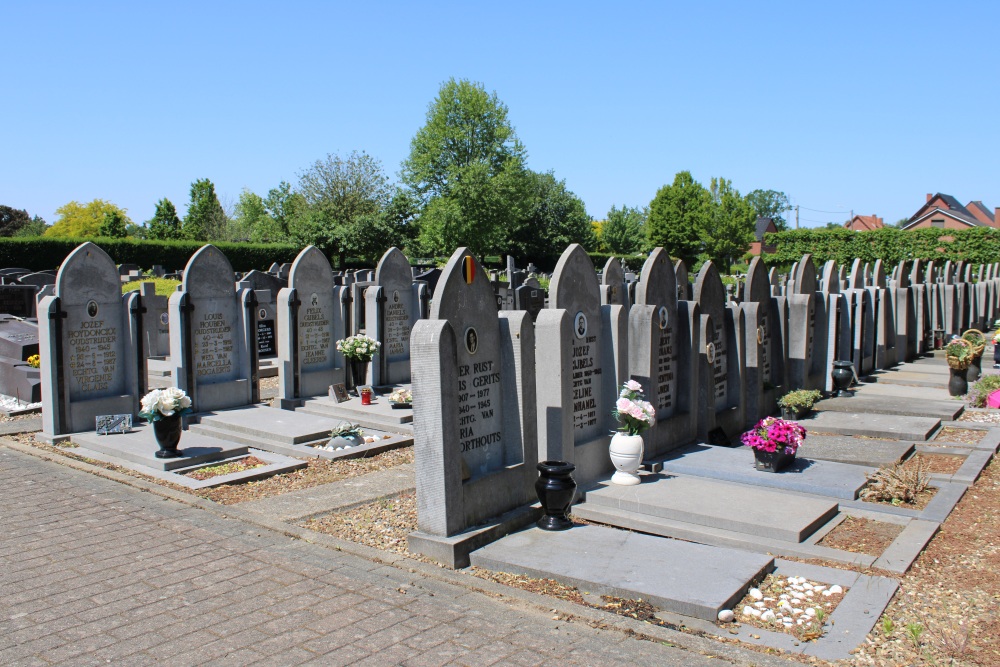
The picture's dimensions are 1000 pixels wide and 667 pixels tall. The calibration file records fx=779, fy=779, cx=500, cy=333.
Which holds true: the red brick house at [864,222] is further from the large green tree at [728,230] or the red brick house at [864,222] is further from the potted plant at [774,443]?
the potted plant at [774,443]

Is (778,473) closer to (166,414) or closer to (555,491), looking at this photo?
(555,491)

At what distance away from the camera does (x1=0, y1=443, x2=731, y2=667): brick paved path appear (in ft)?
14.9

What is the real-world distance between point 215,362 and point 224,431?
165 centimetres

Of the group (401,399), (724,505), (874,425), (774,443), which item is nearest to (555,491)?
(724,505)

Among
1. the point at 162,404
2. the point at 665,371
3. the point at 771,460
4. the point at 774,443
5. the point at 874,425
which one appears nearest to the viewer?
the point at 774,443

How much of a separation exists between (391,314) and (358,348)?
5.49 feet

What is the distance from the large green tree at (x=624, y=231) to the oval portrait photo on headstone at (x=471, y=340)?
80333 millimetres

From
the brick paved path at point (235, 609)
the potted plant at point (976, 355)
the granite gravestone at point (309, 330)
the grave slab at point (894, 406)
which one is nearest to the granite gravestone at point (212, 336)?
the granite gravestone at point (309, 330)

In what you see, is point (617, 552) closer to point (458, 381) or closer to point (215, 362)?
point (458, 381)

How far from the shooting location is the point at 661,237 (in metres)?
66.5

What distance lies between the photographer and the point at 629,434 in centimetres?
797

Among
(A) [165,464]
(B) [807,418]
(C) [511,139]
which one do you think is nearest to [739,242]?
(C) [511,139]

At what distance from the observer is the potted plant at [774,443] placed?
8305 millimetres

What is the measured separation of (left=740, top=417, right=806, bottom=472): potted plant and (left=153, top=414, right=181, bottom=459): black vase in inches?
255
